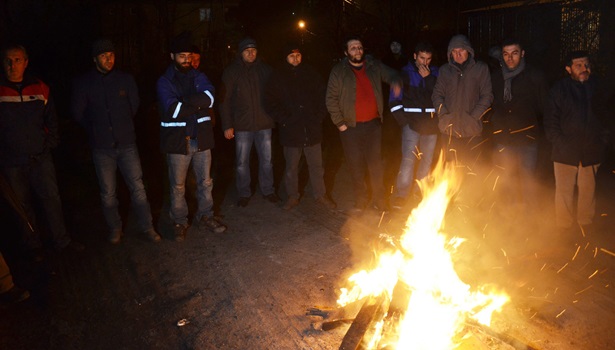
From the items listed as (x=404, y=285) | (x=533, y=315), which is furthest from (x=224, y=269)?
(x=533, y=315)

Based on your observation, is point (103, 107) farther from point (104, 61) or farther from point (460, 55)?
point (460, 55)

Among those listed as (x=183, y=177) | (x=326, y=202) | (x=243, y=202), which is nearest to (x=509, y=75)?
(x=326, y=202)

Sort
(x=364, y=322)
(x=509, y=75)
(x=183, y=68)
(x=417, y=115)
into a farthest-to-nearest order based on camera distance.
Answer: (x=417, y=115) < (x=183, y=68) < (x=509, y=75) < (x=364, y=322)

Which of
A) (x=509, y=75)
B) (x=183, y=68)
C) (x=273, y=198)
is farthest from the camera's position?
(x=273, y=198)

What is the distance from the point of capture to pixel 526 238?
6.03 m

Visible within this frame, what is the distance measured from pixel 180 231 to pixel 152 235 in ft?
1.25

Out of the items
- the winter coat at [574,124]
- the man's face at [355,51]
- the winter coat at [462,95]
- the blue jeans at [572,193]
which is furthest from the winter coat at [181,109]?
the blue jeans at [572,193]

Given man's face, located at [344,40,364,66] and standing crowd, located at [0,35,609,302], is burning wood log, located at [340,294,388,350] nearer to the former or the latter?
standing crowd, located at [0,35,609,302]

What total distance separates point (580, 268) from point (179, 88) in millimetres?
5336

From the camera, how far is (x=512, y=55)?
19.9 ft

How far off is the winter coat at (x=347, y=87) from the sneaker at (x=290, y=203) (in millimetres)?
1513

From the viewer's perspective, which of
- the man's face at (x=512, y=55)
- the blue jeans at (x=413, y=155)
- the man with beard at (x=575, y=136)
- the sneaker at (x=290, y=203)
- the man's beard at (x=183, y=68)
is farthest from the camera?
the sneaker at (x=290, y=203)

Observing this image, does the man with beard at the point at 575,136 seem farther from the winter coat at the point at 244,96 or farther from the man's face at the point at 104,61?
the man's face at the point at 104,61

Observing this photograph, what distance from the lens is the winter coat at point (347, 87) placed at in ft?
23.2
